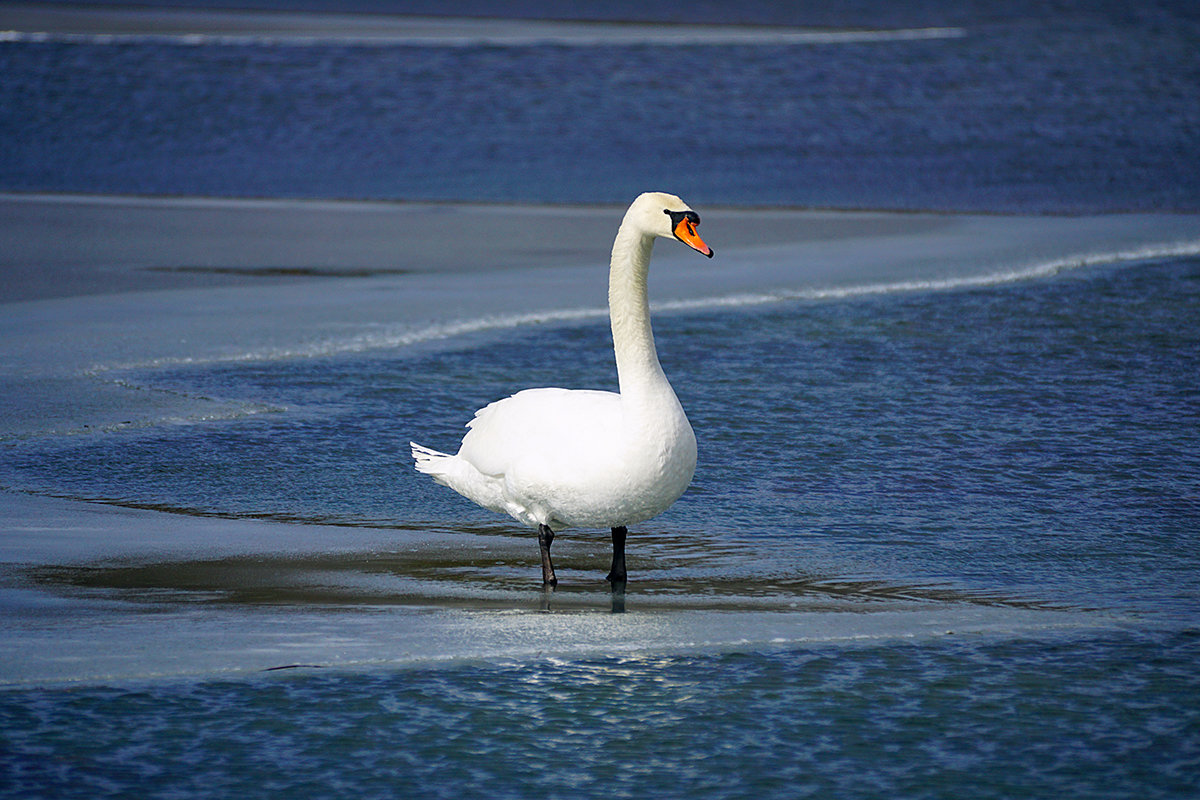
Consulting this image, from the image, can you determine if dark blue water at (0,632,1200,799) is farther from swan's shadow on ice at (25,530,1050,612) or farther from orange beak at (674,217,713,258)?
orange beak at (674,217,713,258)

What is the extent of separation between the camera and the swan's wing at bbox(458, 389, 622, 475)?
229 inches

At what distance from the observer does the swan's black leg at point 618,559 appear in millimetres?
5941

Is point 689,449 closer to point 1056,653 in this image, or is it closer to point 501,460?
point 501,460

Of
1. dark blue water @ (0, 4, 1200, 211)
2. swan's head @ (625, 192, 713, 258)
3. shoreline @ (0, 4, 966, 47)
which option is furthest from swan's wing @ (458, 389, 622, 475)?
shoreline @ (0, 4, 966, 47)

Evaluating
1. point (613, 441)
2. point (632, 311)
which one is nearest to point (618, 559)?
point (613, 441)

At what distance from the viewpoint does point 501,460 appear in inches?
237

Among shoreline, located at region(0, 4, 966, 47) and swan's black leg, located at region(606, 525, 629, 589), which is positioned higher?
shoreline, located at region(0, 4, 966, 47)

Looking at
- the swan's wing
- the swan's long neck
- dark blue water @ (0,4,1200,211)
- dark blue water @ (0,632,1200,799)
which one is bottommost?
dark blue water @ (0,632,1200,799)

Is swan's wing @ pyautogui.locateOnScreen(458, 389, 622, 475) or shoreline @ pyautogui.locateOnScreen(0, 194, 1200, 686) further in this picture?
swan's wing @ pyautogui.locateOnScreen(458, 389, 622, 475)


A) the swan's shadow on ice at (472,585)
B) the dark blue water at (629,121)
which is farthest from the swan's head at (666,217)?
the dark blue water at (629,121)

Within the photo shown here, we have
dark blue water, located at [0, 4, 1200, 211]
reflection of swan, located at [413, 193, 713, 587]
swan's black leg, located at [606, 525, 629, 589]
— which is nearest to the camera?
reflection of swan, located at [413, 193, 713, 587]

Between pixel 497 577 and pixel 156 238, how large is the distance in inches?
379

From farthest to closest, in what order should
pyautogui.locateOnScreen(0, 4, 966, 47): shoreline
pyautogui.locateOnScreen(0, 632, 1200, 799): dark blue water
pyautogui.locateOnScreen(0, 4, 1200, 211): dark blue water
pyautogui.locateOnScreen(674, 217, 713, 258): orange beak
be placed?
pyautogui.locateOnScreen(0, 4, 966, 47): shoreline
pyautogui.locateOnScreen(0, 4, 1200, 211): dark blue water
pyautogui.locateOnScreen(674, 217, 713, 258): orange beak
pyautogui.locateOnScreen(0, 632, 1200, 799): dark blue water

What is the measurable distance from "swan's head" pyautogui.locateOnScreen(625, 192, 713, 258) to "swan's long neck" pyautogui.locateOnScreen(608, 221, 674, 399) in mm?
63
